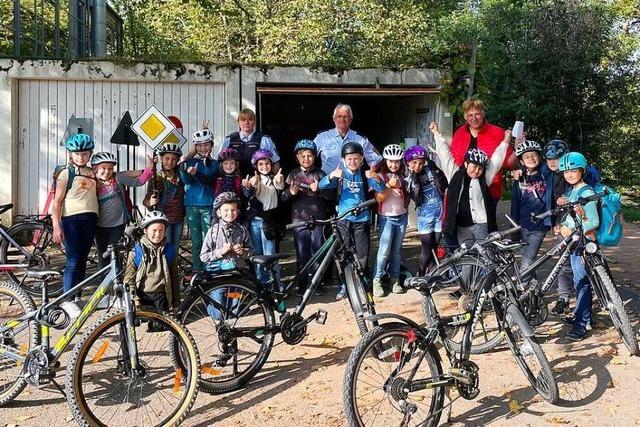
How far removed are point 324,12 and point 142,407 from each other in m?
16.1

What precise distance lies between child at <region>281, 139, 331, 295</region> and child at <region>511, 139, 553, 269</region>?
2.00m

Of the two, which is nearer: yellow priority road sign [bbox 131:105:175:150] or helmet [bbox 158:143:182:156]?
helmet [bbox 158:143:182:156]

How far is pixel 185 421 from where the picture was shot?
13.1 feet

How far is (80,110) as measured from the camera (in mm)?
10539

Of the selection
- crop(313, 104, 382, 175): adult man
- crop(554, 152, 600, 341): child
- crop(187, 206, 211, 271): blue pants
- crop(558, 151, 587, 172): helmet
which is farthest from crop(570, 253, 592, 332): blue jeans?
crop(187, 206, 211, 271): blue pants

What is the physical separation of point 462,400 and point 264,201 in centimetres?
305

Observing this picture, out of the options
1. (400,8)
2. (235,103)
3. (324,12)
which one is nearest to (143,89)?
(235,103)

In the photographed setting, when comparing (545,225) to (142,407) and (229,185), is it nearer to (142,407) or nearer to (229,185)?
(229,185)

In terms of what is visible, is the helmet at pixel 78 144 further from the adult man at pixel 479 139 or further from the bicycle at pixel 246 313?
the adult man at pixel 479 139

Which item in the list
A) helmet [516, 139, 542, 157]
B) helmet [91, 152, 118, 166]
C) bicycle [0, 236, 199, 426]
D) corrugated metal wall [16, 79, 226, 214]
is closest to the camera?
bicycle [0, 236, 199, 426]

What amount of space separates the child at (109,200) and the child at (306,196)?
5.28 feet

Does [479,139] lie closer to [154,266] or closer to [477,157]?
[477,157]

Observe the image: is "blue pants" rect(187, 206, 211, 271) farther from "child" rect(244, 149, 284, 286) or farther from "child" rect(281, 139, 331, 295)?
"child" rect(281, 139, 331, 295)

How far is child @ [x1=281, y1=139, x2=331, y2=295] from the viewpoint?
6566mm
